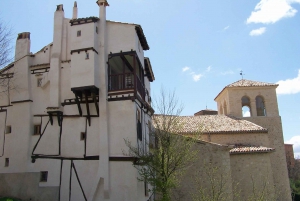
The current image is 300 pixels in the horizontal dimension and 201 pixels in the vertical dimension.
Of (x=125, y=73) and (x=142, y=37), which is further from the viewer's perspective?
(x=142, y=37)

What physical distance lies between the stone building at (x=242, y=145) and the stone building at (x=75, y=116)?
369 cm

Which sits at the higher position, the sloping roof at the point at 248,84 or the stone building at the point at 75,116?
the sloping roof at the point at 248,84

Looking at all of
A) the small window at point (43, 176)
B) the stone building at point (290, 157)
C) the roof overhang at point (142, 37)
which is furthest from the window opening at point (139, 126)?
the stone building at point (290, 157)

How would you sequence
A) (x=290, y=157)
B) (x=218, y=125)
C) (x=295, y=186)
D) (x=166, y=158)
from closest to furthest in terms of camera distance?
(x=166, y=158), (x=218, y=125), (x=295, y=186), (x=290, y=157)

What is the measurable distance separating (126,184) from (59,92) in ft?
21.3

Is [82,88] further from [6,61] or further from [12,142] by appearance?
[12,142]

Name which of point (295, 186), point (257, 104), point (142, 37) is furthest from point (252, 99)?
point (142, 37)

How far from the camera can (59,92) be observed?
629 inches

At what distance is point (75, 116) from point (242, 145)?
13639 millimetres

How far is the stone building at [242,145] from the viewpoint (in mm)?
18828

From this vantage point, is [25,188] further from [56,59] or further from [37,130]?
Answer: [56,59]

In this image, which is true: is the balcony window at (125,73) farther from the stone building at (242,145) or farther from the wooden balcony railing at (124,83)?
the stone building at (242,145)

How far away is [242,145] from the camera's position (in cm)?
2231

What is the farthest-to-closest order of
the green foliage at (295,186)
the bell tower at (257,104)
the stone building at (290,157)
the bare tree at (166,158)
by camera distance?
the stone building at (290,157)
the green foliage at (295,186)
the bell tower at (257,104)
the bare tree at (166,158)
